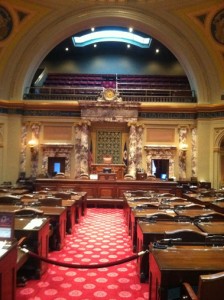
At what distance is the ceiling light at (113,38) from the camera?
20.5 m

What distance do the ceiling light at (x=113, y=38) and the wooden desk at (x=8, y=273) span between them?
1926cm

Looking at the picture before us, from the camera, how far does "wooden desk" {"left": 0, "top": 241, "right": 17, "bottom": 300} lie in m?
2.87

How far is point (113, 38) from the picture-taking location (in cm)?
2073

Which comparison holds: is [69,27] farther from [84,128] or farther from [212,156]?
[212,156]

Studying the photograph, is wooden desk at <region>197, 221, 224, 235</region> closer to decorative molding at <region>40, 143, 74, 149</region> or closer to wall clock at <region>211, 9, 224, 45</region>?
decorative molding at <region>40, 143, 74, 149</region>

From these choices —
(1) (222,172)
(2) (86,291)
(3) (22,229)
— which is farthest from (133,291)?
(1) (222,172)

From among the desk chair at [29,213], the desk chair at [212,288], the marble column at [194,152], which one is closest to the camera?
the desk chair at [212,288]

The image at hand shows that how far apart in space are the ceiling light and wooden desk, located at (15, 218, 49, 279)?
17.8 metres

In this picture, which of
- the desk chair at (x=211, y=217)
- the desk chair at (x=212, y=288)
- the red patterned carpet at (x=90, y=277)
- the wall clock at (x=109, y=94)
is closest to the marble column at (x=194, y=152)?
the wall clock at (x=109, y=94)

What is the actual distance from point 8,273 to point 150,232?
2005 mm

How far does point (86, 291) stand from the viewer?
4.16m

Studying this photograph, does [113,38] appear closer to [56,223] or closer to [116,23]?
[116,23]

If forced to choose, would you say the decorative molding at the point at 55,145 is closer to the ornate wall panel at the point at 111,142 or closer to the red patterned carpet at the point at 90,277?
the ornate wall panel at the point at 111,142

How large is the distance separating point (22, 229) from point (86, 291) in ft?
3.90
